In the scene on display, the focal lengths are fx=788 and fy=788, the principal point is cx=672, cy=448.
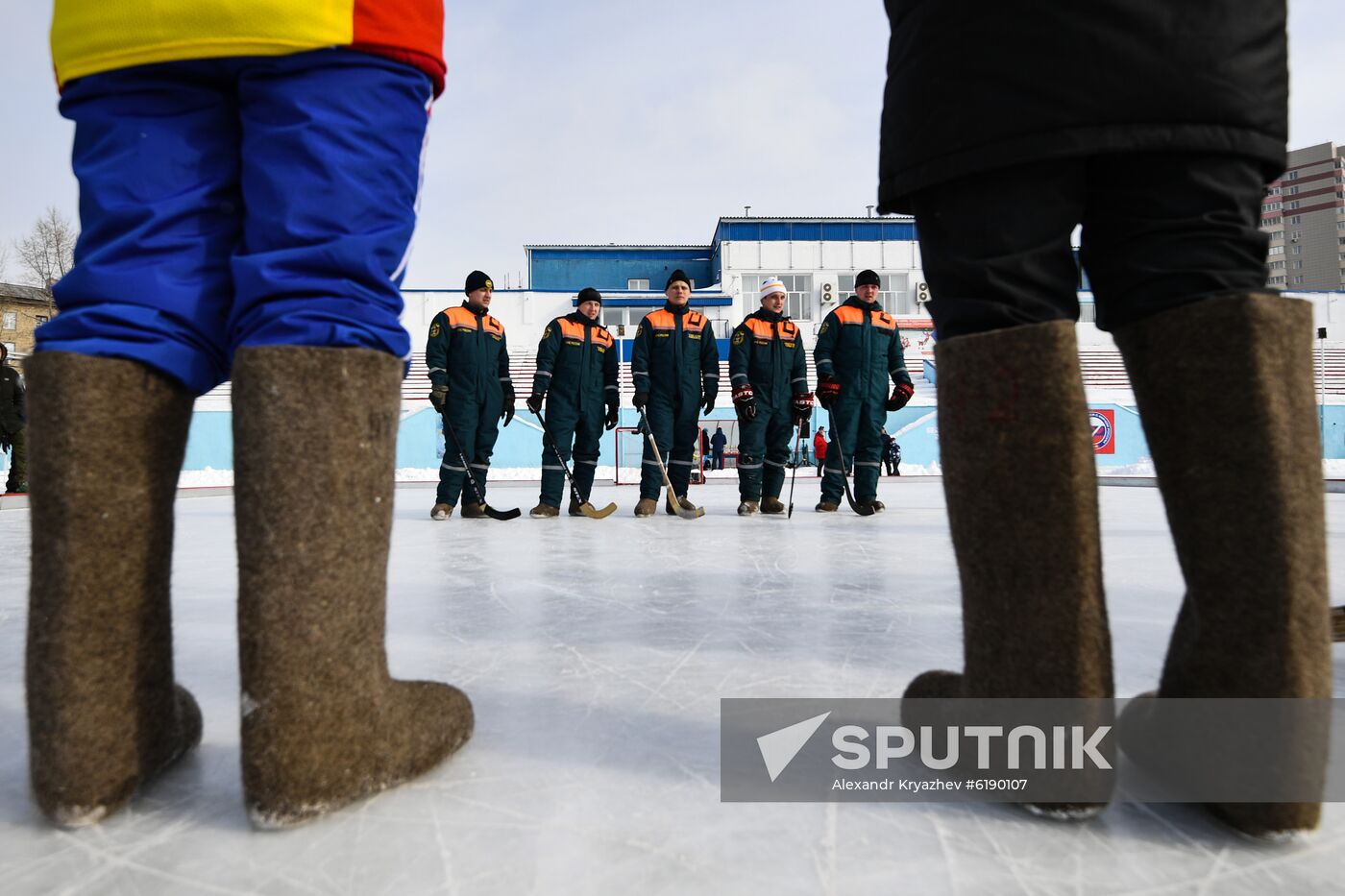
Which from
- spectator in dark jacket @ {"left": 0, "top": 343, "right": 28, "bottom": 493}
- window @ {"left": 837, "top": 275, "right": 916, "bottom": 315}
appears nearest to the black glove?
spectator in dark jacket @ {"left": 0, "top": 343, "right": 28, "bottom": 493}

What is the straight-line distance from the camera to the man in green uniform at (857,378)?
5059 mm

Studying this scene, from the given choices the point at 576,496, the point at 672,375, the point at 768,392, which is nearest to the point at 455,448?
the point at 576,496

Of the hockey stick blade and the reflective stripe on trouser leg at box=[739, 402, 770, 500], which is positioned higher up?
the reflective stripe on trouser leg at box=[739, 402, 770, 500]

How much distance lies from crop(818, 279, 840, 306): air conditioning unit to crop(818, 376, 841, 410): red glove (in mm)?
22238

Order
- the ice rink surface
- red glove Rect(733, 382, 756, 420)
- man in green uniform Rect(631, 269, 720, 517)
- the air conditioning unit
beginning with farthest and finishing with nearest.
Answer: the air conditioning unit, man in green uniform Rect(631, 269, 720, 517), red glove Rect(733, 382, 756, 420), the ice rink surface

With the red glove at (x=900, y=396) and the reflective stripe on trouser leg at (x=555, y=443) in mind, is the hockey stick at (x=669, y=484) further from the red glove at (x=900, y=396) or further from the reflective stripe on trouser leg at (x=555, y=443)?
the red glove at (x=900, y=396)

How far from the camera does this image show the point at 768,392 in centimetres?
554

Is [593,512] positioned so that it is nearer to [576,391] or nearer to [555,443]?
[555,443]

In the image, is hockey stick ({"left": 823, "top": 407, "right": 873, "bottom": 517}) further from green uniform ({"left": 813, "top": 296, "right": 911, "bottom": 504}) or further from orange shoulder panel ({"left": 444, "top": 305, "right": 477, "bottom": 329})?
orange shoulder panel ({"left": 444, "top": 305, "right": 477, "bottom": 329})

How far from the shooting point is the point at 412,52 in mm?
790

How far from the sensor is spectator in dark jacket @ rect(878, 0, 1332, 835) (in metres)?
0.66

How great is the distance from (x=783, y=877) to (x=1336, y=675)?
113 cm

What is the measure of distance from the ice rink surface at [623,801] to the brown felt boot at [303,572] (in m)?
0.06

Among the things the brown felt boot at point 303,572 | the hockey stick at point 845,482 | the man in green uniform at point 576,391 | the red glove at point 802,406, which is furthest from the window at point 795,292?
the brown felt boot at point 303,572
